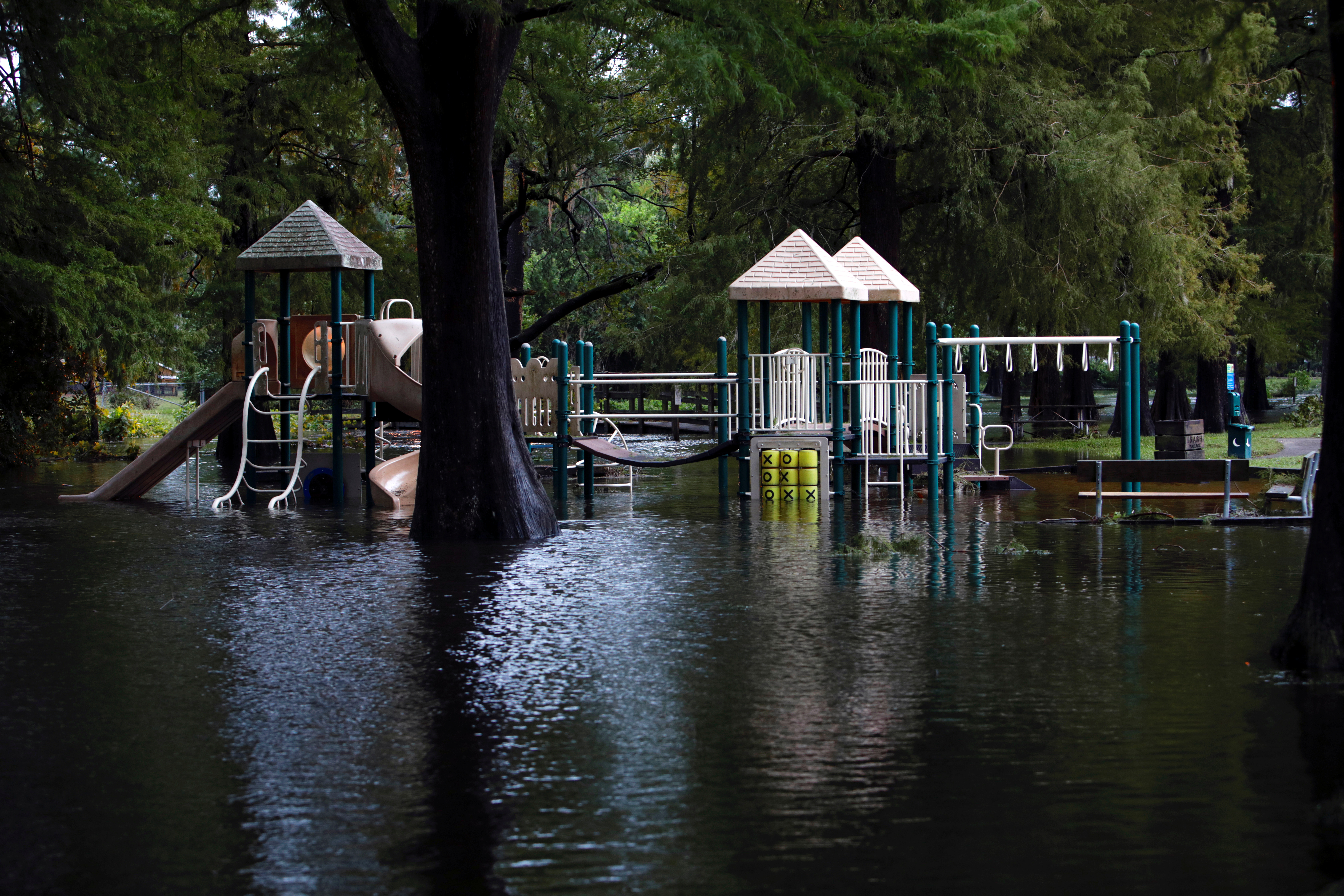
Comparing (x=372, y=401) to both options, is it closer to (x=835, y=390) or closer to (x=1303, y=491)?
(x=835, y=390)

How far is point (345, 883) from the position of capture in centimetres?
476

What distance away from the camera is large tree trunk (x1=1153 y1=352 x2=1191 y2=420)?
3462 centimetres

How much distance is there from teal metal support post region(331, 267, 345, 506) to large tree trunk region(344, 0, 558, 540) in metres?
4.97

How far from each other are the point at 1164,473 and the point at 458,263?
7771mm

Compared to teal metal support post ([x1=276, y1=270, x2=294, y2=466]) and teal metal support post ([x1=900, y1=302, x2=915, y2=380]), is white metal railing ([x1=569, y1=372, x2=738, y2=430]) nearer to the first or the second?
teal metal support post ([x1=900, y1=302, x2=915, y2=380])

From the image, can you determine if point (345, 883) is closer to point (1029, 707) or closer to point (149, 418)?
point (1029, 707)

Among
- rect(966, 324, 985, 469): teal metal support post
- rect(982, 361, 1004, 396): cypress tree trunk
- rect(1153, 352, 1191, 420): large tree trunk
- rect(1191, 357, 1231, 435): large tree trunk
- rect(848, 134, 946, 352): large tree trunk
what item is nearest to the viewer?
rect(966, 324, 985, 469): teal metal support post

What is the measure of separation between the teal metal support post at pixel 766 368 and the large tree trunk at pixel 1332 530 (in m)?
12.0

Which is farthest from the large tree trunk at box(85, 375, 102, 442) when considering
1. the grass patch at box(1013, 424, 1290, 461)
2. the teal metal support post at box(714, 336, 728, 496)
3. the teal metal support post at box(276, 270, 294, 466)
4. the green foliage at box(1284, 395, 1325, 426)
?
the green foliage at box(1284, 395, 1325, 426)

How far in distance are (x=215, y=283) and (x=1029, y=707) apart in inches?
1001

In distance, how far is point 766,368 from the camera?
19984mm

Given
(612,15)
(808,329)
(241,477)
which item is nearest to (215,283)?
(241,477)

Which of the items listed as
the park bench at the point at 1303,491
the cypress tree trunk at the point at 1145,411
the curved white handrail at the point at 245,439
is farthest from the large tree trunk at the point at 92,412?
the park bench at the point at 1303,491

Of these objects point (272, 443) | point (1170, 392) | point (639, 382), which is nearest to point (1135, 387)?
point (639, 382)
